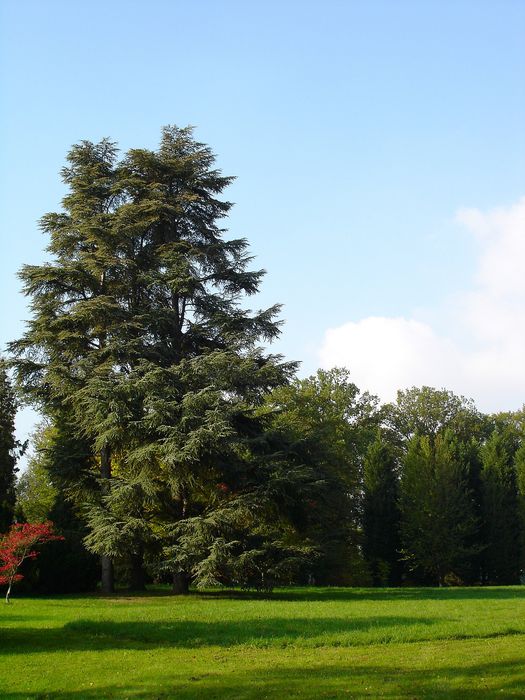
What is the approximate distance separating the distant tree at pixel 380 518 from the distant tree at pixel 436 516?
1.03 metres

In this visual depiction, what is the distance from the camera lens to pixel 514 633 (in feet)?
53.1

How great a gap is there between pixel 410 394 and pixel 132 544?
162ft

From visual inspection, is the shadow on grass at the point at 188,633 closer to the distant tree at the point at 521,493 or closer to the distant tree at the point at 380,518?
the distant tree at the point at 380,518

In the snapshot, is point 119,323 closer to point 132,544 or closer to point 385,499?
point 132,544

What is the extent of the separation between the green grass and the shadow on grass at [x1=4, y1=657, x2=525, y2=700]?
0.05 ft

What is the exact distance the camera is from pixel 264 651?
45.8 ft

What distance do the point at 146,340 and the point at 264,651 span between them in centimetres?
1793

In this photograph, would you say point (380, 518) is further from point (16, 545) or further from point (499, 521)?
point (16, 545)

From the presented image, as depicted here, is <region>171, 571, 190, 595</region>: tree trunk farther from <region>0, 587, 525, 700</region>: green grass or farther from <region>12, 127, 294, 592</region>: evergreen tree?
<region>0, 587, 525, 700</region>: green grass

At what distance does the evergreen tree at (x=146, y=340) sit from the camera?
86.0 ft

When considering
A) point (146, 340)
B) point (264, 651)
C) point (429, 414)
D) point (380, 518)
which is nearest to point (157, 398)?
point (146, 340)

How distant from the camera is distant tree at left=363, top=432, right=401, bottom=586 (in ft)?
165

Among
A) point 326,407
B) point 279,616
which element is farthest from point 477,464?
point 279,616

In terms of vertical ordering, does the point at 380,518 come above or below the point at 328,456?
below
